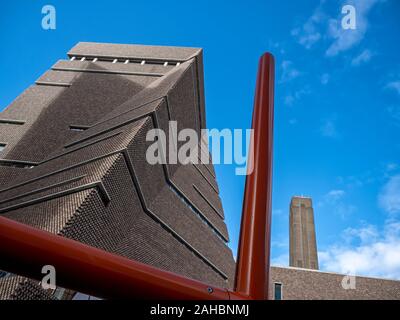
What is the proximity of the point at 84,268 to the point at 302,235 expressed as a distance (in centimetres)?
5144

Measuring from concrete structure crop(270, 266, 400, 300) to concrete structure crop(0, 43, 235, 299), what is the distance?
183 inches

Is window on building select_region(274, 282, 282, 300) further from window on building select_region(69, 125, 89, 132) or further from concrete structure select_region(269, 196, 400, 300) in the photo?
window on building select_region(69, 125, 89, 132)

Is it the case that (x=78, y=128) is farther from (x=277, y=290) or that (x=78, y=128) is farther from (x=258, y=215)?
(x=258, y=215)

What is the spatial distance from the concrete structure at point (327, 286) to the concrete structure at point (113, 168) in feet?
15.3

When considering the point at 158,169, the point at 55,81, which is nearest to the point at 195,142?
the point at 158,169

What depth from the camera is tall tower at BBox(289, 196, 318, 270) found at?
45594 mm

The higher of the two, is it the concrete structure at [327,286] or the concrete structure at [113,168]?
the concrete structure at [113,168]

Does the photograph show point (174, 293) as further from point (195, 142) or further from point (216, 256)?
point (195, 142)

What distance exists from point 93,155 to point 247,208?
1403 cm

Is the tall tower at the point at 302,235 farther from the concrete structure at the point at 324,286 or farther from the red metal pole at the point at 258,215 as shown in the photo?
the red metal pole at the point at 258,215

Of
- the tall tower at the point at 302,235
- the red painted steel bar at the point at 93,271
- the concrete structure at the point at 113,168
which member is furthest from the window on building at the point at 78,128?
the tall tower at the point at 302,235

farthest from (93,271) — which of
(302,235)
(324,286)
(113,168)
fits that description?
(302,235)

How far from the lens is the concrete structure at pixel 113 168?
37.6 feet

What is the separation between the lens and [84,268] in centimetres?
93
